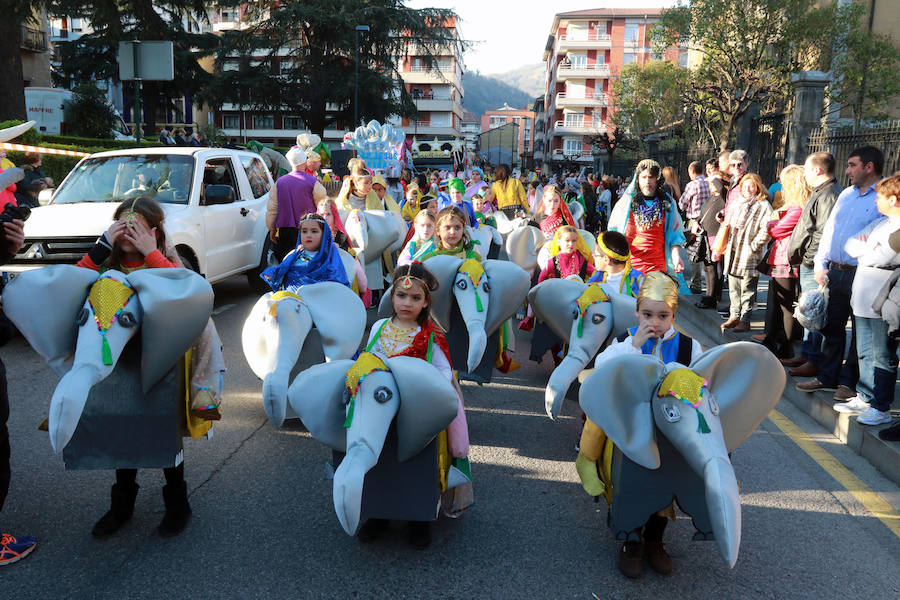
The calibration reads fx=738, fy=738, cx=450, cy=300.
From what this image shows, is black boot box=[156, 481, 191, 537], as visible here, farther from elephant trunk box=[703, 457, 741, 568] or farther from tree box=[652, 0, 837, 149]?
tree box=[652, 0, 837, 149]

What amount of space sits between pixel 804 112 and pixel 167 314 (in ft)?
42.9

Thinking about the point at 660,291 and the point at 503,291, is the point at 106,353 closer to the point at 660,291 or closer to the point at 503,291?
the point at 660,291

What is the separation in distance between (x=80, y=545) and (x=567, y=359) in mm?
2648

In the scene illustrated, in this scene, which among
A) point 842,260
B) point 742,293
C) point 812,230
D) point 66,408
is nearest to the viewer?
point 66,408

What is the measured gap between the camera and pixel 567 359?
4.16 metres

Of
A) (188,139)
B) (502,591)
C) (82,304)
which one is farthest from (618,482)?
(188,139)

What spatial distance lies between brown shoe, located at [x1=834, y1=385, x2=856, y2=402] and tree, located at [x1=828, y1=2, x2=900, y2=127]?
14.0 meters

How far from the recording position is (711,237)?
923 cm

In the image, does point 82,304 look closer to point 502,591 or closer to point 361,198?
point 502,591

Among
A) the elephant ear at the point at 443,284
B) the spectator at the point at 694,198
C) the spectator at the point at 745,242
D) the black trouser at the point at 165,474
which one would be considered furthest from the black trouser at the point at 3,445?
the spectator at the point at 694,198

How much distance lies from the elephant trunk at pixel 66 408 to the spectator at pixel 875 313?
187 inches

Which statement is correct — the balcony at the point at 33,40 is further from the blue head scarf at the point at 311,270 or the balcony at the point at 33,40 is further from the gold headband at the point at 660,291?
the gold headband at the point at 660,291

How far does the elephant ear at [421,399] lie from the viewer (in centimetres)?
304

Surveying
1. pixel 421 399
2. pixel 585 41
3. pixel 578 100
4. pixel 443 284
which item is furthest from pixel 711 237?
pixel 585 41
